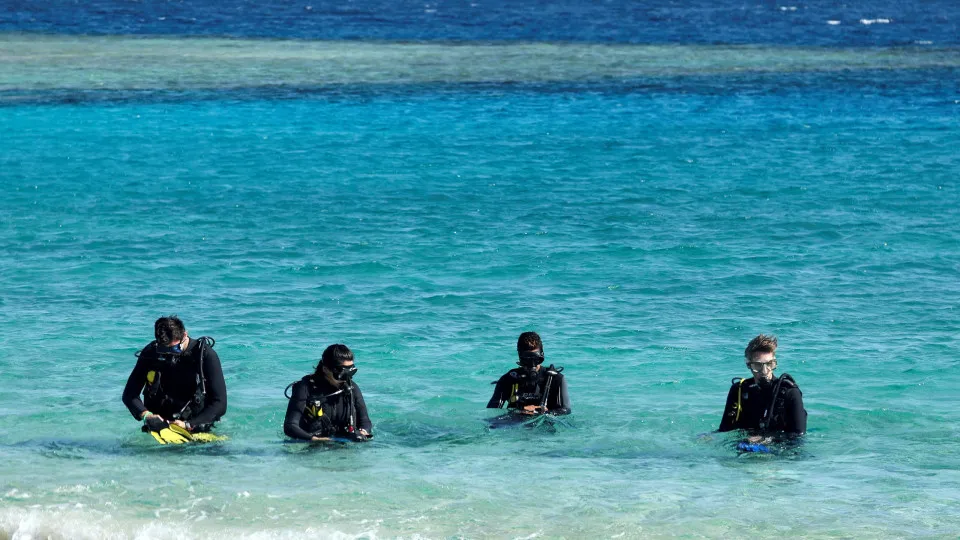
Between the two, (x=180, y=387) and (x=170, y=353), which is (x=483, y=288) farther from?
(x=170, y=353)

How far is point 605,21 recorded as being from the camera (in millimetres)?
66375

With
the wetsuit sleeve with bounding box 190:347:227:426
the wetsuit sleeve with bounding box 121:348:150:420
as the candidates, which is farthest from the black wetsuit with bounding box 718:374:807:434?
the wetsuit sleeve with bounding box 121:348:150:420

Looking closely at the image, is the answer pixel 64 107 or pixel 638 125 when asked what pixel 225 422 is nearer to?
pixel 638 125

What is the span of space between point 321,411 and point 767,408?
11.3 ft

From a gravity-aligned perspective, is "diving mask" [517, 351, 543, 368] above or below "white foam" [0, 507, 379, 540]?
above

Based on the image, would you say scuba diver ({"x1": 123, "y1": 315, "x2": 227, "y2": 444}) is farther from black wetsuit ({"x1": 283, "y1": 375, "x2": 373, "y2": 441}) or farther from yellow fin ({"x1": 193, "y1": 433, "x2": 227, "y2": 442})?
black wetsuit ({"x1": 283, "y1": 375, "x2": 373, "y2": 441})

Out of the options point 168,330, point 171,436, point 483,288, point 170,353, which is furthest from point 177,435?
point 483,288

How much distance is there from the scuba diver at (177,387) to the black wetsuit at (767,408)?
3963 millimetres

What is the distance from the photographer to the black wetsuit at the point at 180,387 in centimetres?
1009

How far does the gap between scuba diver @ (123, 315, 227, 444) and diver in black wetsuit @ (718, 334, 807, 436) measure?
13.1ft

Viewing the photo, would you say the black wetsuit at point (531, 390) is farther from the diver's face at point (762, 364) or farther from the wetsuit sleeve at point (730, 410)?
the diver's face at point (762, 364)

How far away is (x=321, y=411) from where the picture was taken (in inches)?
401

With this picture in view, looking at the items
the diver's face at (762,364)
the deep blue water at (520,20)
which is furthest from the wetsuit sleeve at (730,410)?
the deep blue water at (520,20)

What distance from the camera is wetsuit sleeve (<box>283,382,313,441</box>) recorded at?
998 centimetres
